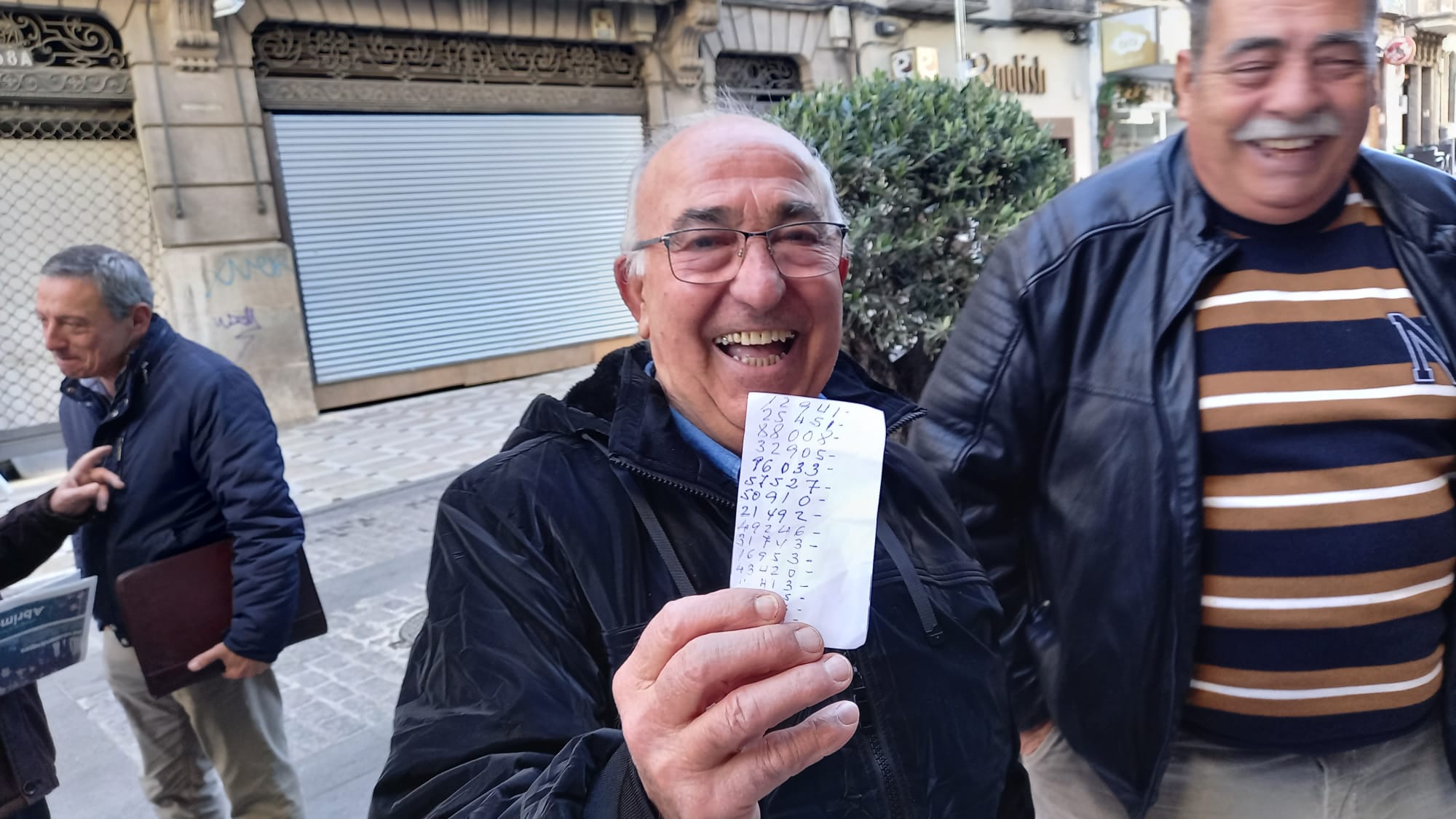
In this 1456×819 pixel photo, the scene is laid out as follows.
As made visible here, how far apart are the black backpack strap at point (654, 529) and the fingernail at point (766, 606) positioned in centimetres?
35

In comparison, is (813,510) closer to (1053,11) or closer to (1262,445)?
(1262,445)

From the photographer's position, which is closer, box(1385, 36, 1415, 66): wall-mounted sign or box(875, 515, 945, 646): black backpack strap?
box(875, 515, 945, 646): black backpack strap

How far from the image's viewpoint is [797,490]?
3.29 ft

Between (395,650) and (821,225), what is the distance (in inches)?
162

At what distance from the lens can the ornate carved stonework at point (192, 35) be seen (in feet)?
30.3

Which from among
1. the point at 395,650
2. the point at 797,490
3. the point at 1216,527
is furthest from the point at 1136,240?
the point at 395,650

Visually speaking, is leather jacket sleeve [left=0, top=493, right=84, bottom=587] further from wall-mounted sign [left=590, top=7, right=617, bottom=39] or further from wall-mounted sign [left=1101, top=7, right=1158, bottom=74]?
wall-mounted sign [left=1101, top=7, right=1158, bottom=74]

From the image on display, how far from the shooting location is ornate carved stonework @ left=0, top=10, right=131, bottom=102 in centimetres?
877

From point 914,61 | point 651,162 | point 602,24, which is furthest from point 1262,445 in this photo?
point 914,61

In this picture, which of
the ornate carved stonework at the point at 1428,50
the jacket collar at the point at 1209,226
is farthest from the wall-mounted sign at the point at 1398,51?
the jacket collar at the point at 1209,226

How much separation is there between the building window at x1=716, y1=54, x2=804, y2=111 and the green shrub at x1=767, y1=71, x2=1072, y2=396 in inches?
375

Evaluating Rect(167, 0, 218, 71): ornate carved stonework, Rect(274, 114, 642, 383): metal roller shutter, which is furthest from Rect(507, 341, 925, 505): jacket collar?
Rect(167, 0, 218, 71): ornate carved stonework

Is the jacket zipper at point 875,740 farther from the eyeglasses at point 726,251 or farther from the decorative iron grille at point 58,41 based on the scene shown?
the decorative iron grille at point 58,41

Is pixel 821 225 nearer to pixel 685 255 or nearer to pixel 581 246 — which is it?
pixel 685 255
